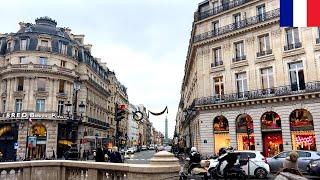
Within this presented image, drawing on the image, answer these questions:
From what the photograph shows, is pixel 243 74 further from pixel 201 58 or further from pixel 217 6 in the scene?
pixel 217 6

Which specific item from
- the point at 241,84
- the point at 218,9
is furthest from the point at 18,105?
the point at 241,84

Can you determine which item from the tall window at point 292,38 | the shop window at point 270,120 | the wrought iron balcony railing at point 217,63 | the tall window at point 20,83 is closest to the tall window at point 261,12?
the tall window at point 292,38

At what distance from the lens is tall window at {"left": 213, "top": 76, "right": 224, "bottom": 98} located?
33375 millimetres

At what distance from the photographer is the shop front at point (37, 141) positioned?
146 feet

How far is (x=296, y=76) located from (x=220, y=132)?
928 cm

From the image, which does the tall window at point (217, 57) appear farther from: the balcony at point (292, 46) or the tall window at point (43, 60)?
the tall window at point (43, 60)

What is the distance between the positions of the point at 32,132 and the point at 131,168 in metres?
40.5

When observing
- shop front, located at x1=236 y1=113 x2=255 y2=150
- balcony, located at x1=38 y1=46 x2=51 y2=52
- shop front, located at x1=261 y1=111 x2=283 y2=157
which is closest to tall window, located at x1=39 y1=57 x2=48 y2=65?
balcony, located at x1=38 y1=46 x2=51 y2=52

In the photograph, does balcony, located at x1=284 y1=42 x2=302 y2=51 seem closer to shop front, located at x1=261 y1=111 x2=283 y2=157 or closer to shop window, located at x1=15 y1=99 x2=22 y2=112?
shop front, located at x1=261 y1=111 x2=283 y2=157

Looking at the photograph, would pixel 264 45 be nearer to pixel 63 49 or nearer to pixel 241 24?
pixel 241 24

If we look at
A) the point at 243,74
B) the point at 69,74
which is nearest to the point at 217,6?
the point at 243,74

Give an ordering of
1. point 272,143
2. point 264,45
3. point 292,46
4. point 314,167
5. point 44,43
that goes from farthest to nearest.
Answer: point 44,43
point 264,45
point 272,143
point 292,46
point 314,167

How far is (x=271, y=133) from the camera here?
29.5 meters

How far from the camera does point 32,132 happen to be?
45.2 meters
